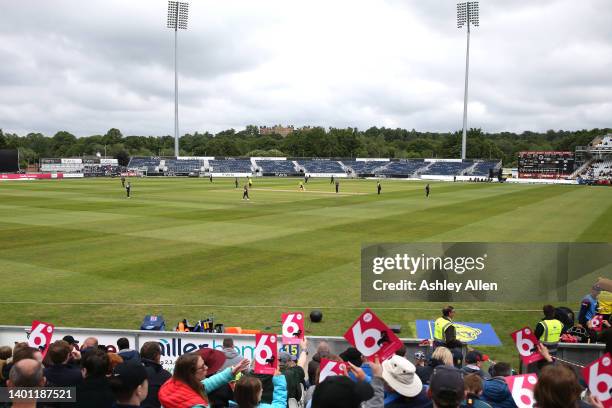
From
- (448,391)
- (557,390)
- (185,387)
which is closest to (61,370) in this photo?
(185,387)

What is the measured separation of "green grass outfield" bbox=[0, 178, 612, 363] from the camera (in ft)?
47.2

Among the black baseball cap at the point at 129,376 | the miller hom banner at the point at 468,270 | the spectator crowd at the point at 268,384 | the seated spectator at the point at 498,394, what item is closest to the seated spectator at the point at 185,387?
the spectator crowd at the point at 268,384

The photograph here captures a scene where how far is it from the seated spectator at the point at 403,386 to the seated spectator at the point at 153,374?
2516 millimetres

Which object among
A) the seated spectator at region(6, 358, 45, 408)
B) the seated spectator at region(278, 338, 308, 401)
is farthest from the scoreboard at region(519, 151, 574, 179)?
the seated spectator at region(6, 358, 45, 408)

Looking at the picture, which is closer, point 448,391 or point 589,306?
point 448,391

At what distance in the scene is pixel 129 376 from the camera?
4402 mm

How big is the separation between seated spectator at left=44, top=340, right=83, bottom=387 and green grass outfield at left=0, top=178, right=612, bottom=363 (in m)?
7.72

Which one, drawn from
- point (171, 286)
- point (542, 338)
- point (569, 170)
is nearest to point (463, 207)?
point (171, 286)

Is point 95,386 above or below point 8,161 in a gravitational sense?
below

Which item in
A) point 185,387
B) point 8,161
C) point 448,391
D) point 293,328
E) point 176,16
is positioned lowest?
point 293,328

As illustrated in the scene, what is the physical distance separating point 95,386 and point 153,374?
73 cm

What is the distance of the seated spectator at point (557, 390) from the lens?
3914 mm

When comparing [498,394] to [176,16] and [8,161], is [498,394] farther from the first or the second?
[176,16]

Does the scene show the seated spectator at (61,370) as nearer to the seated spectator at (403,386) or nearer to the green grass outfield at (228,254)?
the seated spectator at (403,386)
